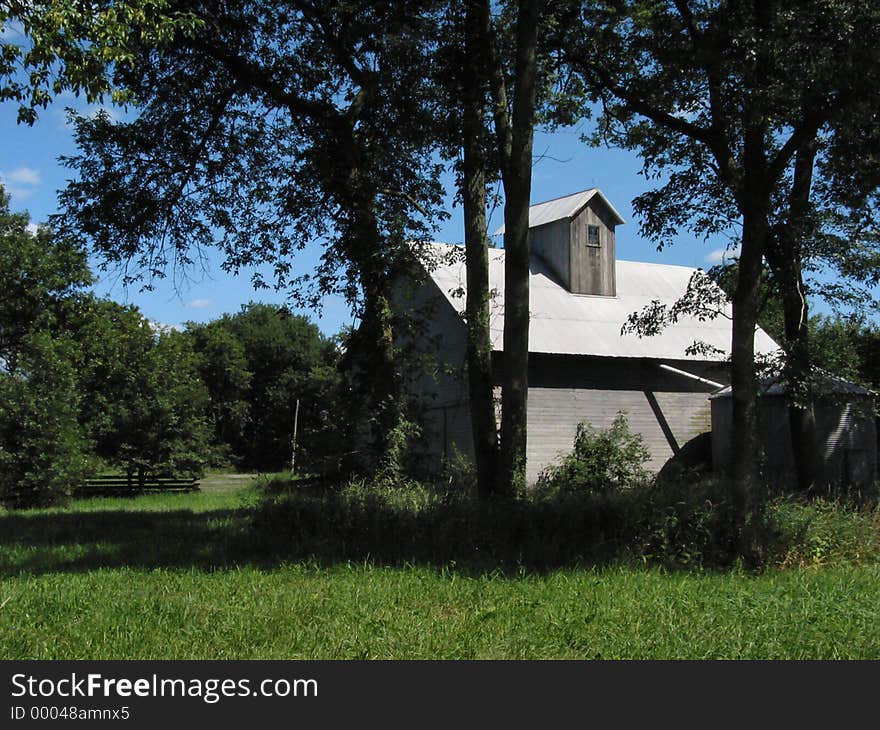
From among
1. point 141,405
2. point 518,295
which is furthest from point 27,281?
point 518,295

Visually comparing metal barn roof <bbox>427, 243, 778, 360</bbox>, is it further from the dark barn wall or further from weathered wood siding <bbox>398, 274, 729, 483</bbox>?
the dark barn wall

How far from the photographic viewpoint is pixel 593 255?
978 inches

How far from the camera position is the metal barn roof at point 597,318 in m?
21.8

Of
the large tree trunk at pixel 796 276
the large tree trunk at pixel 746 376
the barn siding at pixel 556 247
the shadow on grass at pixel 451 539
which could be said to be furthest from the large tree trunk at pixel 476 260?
the barn siding at pixel 556 247

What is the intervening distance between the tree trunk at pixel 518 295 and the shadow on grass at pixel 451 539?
2.80 feet

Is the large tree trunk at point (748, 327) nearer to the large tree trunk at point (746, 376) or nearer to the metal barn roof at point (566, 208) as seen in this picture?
the large tree trunk at point (746, 376)

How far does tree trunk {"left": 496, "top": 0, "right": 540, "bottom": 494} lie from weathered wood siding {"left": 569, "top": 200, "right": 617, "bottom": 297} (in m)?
12.7

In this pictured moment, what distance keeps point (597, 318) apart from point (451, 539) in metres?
14.3

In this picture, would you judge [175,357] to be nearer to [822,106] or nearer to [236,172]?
[236,172]

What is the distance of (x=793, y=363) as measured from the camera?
12.6 meters

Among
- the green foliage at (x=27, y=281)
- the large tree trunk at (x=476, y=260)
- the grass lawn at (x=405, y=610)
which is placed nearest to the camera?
the grass lawn at (x=405, y=610)

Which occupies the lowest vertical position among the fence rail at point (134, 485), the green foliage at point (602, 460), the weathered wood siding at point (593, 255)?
the fence rail at point (134, 485)

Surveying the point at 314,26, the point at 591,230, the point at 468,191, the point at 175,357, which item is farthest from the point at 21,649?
the point at 175,357

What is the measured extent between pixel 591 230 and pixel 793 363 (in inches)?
508
